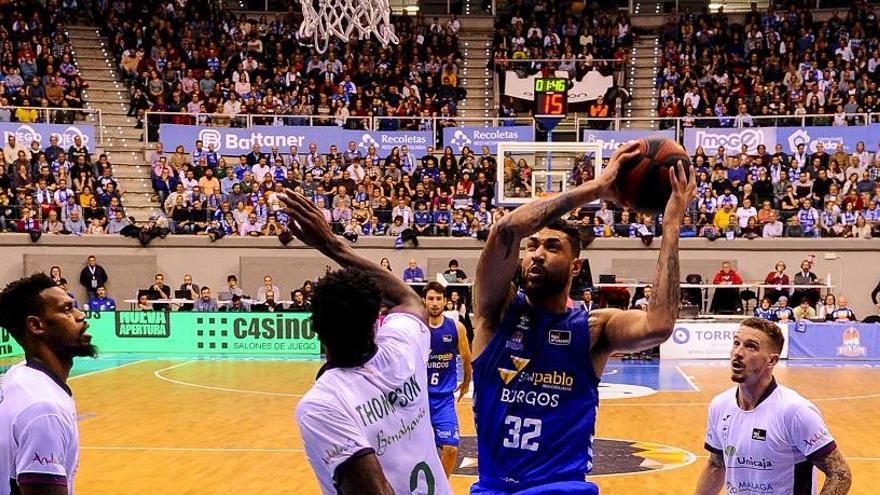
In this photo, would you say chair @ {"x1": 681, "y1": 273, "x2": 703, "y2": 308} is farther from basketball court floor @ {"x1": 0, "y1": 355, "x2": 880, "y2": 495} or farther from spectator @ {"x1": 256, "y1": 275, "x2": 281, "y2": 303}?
spectator @ {"x1": 256, "y1": 275, "x2": 281, "y2": 303}

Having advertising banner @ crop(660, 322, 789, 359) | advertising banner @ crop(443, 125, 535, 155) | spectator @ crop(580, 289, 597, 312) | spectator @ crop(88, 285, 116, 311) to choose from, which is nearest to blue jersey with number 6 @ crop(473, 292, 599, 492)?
spectator @ crop(580, 289, 597, 312)

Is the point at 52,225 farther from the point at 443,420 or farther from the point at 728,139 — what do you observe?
the point at 443,420

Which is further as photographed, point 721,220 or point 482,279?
point 721,220

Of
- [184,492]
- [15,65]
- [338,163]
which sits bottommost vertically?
[184,492]

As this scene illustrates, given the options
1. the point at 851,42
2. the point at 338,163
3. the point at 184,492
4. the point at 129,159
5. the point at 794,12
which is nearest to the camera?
the point at 184,492

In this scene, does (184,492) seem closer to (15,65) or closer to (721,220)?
(721,220)

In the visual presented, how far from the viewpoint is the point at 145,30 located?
31.5 metres

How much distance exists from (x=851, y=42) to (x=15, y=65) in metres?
24.0

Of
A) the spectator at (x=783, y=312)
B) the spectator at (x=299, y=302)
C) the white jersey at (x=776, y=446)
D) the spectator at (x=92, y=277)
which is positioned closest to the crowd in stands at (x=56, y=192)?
the spectator at (x=92, y=277)

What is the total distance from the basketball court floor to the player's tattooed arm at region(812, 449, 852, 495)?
4.70m

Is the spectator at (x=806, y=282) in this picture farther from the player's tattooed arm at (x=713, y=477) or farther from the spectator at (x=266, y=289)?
the player's tattooed arm at (x=713, y=477)

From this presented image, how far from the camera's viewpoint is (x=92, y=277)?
79.9 feet

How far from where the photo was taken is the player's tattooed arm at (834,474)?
4.82m

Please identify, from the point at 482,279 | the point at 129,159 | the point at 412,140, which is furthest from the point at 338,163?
→ the point at 482,279
